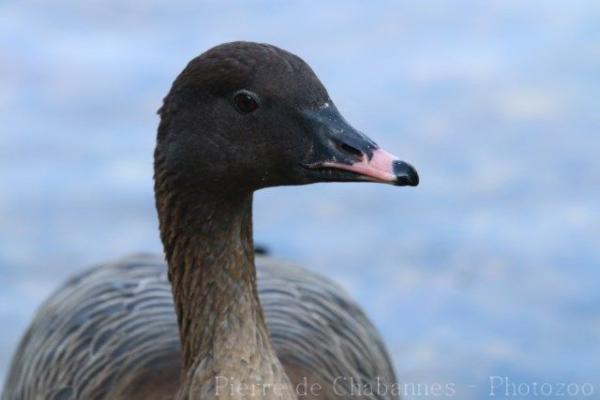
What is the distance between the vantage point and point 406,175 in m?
5.43

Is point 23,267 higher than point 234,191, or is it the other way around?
point 23,267

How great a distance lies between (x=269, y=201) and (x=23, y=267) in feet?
5.14

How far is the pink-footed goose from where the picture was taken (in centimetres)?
576

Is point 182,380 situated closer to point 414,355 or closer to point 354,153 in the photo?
point 354,153

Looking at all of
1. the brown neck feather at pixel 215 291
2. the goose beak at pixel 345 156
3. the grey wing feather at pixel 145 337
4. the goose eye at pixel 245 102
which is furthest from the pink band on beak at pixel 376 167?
the grey wing feather at pixel 145 337

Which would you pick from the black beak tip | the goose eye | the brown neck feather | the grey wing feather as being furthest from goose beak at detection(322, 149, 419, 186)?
the grey wing feather

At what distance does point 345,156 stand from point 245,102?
44cm

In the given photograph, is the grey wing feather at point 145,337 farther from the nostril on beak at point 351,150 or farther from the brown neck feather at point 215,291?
the nostril on beak at point 351,150

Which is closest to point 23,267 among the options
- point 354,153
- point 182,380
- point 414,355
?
point 414,355

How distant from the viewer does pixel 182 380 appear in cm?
620

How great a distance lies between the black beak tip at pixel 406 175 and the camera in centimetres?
543

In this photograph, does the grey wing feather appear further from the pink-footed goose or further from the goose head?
the goose head

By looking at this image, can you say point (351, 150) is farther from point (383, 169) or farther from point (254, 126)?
point (254, 126)

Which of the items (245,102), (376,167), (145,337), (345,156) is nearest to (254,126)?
(245,102)
